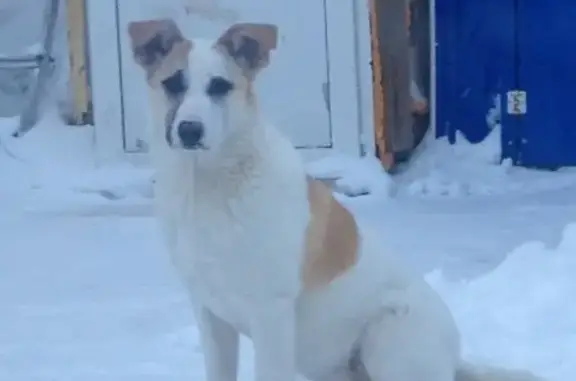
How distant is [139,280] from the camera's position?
5.28 m

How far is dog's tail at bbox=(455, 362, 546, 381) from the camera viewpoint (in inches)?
122

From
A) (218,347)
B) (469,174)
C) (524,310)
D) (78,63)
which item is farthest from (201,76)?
(78,63)

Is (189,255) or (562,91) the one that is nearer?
(189,255)

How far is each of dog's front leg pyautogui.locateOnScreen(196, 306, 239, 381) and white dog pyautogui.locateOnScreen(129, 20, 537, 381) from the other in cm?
1

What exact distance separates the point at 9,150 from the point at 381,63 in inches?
101

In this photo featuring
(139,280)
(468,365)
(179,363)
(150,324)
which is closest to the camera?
(468,365)

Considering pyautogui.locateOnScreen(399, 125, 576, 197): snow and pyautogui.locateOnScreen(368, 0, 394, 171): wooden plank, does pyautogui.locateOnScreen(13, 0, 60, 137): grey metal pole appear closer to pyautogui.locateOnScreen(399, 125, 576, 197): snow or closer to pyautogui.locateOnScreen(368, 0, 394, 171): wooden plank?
pyautogui.locateOnScreen(368, 0, 394, 171): wooden plank

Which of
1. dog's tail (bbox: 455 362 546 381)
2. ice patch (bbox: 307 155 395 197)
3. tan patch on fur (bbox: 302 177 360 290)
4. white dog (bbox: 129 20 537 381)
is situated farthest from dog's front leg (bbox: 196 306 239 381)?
ice patch (bbox: 307 155 395 197)

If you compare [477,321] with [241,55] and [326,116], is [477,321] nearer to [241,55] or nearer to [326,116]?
[241,55]

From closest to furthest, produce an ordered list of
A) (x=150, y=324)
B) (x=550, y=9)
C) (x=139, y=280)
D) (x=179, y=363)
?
(x=179, y=363), (x=150, y=324), (x=139, y=280), (x=550, y=9)

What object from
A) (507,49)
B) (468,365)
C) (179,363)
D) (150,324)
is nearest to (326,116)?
(507,49)

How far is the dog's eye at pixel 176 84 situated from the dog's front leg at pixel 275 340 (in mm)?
558

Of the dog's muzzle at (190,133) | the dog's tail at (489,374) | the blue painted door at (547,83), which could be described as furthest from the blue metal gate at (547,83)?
the dog's muzzle at (190,133)

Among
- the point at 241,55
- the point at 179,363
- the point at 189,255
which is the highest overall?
the point at 241,55
